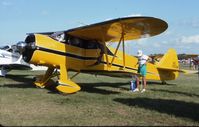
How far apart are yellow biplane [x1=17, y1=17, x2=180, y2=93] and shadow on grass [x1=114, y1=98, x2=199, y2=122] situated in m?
2.64

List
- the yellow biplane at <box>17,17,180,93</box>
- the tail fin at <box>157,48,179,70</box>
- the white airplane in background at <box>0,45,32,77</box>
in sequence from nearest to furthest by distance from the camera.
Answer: the yellow biplane at <box>17,17,180,93</box>, the tail fin at <box>157,48,179,70</box>, the white airplane in background at <box>0,45,32,77</box>

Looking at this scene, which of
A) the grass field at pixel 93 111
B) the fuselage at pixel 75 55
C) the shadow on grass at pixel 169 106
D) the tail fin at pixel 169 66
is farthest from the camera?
the tail fin at pixel 169 66

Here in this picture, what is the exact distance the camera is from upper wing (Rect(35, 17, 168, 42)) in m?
12.2

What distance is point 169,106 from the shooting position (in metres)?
9.53

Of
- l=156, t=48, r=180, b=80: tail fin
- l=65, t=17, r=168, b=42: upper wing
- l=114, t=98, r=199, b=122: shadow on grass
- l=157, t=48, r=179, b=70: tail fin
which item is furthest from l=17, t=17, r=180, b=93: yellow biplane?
l=157, t=48, r=179, b=70: tail fin

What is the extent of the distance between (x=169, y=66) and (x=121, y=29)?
5906 mm

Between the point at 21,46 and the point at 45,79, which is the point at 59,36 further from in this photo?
the point at 45,79

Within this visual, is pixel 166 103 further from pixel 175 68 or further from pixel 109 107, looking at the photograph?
pixel 175 68

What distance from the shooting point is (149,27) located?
1315 cm

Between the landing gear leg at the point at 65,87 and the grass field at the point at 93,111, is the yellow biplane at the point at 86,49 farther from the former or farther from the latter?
the grass field at the point at 93,111

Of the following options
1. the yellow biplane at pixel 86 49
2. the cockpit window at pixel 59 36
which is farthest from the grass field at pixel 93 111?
the cockpit window at pixel 59 36

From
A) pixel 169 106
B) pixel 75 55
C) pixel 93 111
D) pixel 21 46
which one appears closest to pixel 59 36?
pixel 75 55

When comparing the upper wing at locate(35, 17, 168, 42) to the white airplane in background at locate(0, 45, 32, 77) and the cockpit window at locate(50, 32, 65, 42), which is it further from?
the white airplane in background at locate(0, 45, 32, 77)

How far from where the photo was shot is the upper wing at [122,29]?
12184 mm
